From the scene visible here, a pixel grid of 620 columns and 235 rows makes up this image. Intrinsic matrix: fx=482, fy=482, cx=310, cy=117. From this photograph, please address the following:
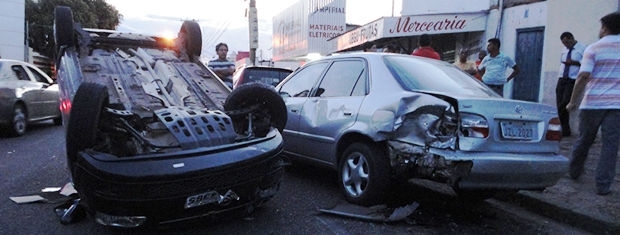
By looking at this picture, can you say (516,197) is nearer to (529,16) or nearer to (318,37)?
(529,16)

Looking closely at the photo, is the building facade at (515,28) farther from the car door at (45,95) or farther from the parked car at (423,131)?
the car door at (45,95)

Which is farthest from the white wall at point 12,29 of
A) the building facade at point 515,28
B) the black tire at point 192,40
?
the black tire at point 192,40

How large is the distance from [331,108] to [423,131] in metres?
1.27

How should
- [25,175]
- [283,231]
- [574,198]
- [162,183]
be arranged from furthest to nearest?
[25,175] → [574,198] → [283,231] → [162,183]

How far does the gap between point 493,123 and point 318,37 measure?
25898 millimetres

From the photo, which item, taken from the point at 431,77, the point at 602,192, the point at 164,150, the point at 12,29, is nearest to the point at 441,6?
the point at 602,192

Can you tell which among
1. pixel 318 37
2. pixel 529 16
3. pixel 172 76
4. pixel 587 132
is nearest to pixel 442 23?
pixel 529 16

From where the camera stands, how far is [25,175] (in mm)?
5363

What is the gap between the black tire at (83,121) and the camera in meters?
3.14

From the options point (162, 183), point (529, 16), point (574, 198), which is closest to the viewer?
point (162, 183)

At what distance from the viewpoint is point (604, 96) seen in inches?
183

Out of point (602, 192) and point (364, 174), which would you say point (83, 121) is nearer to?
point (364, 174)

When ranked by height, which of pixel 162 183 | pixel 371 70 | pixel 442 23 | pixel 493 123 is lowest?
pixel 162 183

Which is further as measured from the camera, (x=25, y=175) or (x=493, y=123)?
(x=25, y=175)
